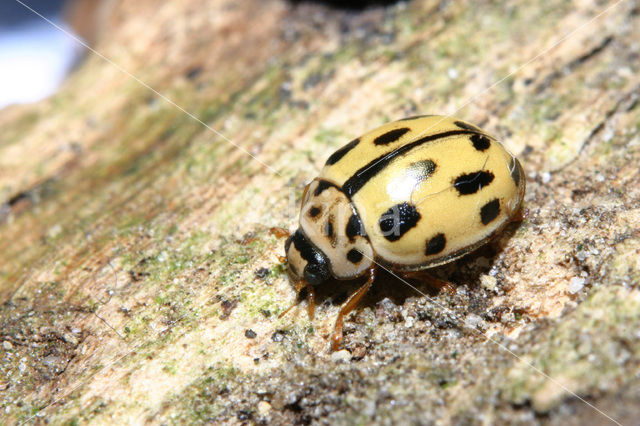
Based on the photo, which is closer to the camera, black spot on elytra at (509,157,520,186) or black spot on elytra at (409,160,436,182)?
black spot on elytra at (409,160,436,182)

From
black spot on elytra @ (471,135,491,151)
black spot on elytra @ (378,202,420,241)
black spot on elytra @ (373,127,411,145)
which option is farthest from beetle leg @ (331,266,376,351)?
black spot on elytra @ (471,135,491,151)

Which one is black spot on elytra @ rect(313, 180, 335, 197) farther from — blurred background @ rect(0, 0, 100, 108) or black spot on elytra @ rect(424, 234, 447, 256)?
blurred background @ rect(0, 0, 100, 108)

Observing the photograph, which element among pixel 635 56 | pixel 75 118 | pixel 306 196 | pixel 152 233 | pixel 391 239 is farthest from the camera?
pixel 75 118

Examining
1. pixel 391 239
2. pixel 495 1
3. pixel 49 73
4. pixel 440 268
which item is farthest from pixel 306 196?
pixel 49 73

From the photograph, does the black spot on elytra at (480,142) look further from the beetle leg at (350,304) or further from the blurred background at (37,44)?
the blurred background at (37,44)

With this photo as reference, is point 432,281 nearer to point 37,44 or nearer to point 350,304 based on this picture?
point 350,304

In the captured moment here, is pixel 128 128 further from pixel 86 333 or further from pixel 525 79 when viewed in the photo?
pixel 525 79

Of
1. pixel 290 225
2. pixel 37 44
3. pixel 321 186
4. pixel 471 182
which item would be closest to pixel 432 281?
pixel 471 182
